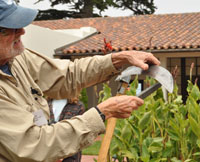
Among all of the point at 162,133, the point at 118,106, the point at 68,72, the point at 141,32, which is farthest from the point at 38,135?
the point at 141,32

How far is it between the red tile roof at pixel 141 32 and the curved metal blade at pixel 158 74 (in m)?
11.4

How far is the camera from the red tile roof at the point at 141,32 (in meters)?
14.3

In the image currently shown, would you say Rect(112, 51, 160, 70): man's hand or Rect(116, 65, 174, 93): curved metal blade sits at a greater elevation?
Rect(112, 51, 160, 70): man's hand

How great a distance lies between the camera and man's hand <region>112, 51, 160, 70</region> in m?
2.25

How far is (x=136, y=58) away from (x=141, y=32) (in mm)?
14181

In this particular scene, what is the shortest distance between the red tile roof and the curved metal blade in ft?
37.4

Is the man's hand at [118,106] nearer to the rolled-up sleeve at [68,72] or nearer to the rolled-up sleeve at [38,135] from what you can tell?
the rolled-up sleeve at [38,135]

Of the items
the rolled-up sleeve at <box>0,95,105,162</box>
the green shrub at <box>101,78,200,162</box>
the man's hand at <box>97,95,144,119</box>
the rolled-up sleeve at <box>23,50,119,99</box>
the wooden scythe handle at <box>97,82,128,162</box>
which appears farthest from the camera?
the green shrub at <box>101,78,200,162</box>

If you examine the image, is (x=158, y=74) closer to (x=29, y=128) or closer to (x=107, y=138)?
(x=107, y=138)

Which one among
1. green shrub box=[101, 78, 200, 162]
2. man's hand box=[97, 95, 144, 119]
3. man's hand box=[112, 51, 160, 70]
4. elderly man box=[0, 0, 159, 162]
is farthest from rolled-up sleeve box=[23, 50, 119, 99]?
green shrub box=[101, 78, 200, 162]

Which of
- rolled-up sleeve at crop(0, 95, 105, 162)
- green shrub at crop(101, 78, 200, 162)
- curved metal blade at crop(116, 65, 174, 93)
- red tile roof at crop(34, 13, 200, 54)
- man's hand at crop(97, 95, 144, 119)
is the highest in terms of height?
curved metal blade at crop(116, 65, 174, 93)

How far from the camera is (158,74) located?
225cm

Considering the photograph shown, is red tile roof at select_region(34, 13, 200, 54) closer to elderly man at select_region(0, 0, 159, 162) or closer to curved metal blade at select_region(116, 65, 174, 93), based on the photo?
curved metal blade at select_region(116, 65, 174, 93)

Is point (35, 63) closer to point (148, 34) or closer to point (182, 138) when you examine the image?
point (182, 138)
